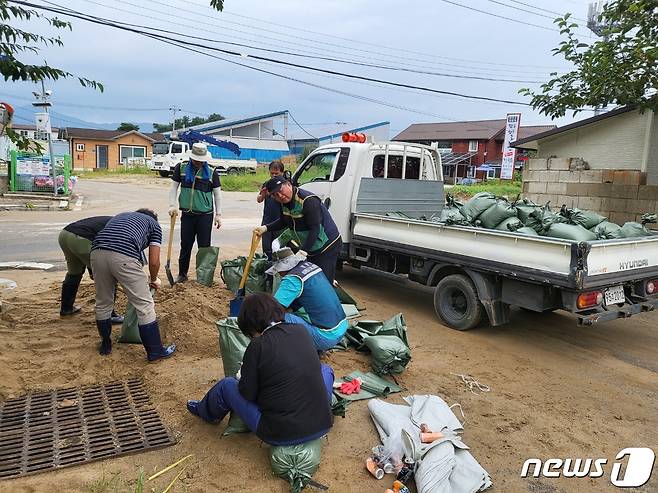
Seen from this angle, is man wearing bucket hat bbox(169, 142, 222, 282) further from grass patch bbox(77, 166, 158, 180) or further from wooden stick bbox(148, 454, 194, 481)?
grass patch bbox(77, 166, 158, 180)

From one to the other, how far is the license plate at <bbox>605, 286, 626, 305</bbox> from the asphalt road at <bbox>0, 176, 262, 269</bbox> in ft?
21.0

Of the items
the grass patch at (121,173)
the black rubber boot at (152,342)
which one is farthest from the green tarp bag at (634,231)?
the grass patch at (121,173)

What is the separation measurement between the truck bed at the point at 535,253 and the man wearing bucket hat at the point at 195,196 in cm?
231

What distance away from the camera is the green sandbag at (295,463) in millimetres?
2818

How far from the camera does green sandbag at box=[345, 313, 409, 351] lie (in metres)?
4.63

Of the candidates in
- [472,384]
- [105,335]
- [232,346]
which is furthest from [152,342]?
[472,384]

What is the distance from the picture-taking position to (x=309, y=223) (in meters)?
5.00

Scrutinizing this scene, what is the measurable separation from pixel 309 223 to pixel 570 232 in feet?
8.35

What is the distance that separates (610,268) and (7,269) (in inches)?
305

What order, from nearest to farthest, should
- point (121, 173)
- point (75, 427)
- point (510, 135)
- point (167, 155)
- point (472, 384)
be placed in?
point (75, 427) < point (472, 384) < point (510, 135) < point (167, 155) < point (121, 173)

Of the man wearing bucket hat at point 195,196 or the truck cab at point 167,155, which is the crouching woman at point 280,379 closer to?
the man wearing bucket hat at point 195,196

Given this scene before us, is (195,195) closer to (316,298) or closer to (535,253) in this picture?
(316,298)

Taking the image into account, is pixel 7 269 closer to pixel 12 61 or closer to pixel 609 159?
pixel 12 61

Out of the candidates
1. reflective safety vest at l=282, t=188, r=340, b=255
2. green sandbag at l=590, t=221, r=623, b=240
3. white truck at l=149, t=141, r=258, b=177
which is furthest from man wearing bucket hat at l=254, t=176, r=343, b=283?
white truck at l=149, t=141, r=258, b=177
